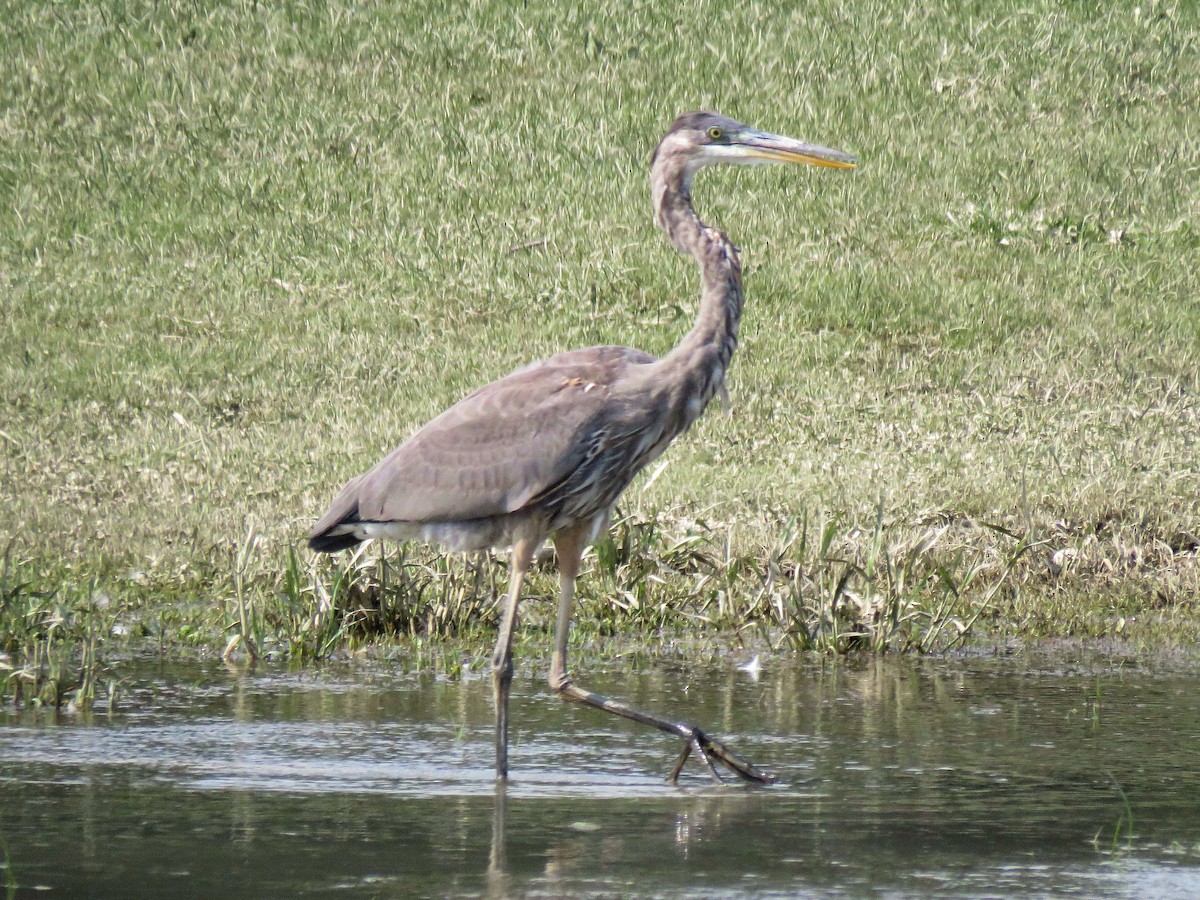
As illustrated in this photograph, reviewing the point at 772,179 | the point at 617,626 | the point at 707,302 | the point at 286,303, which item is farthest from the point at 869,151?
the point at 707,302

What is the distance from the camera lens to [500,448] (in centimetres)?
657

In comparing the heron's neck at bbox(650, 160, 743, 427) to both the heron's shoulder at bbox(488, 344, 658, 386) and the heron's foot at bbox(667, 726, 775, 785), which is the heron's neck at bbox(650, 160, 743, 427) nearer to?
the heron's shoulder at bbox(488, 344, 658, 386)

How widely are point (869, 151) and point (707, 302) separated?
889 centimetres

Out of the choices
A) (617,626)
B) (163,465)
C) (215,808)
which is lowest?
(215,808)

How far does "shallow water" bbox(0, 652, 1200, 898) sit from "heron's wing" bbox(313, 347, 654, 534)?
0.69m

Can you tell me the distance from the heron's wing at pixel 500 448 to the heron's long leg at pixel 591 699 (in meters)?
0.34

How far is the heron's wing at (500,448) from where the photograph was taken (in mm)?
6430

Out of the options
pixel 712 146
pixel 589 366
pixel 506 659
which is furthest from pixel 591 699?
pixel 712 146

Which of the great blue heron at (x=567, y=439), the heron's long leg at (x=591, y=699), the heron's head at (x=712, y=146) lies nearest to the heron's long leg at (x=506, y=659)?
the great blue heron at (x=567, y=439)

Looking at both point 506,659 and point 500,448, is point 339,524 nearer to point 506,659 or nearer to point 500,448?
point 500,448

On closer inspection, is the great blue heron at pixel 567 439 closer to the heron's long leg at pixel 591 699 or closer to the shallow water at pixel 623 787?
the heron's long leg at pixel 591 699

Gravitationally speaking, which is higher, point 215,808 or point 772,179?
point 772,179

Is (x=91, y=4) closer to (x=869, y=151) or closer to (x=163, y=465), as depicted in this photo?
(x=869, y=151)

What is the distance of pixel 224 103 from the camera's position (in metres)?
15.8
